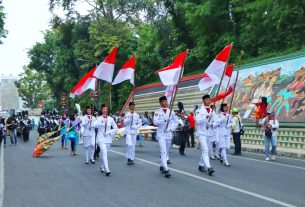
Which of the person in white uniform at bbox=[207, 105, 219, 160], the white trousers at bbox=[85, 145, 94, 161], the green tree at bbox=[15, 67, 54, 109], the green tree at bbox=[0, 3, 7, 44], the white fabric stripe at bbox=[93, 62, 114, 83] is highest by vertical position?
the green tree at bbox=[15, 67, 54, 109]

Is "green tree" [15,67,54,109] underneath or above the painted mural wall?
above

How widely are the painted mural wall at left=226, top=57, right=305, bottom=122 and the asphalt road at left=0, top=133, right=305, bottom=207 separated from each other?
19.4 ft

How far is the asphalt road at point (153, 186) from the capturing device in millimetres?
8178

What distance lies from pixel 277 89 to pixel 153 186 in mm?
13217

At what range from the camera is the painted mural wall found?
64.8ft

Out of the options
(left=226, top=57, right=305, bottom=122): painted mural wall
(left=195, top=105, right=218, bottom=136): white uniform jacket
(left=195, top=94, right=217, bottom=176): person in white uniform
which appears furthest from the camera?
(left=226, top=57, right=305, bottom=122): painted mural wall

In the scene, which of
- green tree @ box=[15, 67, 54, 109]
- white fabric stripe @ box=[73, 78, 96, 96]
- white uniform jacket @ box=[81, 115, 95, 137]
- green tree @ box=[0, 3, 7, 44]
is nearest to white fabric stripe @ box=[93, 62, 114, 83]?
white fabric stripe @ box=[73, 78, 96, 96]

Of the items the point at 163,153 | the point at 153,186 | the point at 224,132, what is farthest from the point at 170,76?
the point at 153,186

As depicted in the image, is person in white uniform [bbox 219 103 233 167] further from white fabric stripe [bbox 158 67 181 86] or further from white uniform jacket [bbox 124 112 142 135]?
white uniform jacket [bbox 124 112 142 135]

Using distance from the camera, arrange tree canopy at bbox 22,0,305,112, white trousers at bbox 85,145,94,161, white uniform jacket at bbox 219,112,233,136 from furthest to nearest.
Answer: tree canopy at bbox 22,0,305,112
white trousers at bbox 85,145,94,161
white uniform jacket at bbox 219,112,233,136

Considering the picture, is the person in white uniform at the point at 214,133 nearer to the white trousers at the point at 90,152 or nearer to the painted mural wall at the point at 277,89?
the white trousers at the point at 90,152

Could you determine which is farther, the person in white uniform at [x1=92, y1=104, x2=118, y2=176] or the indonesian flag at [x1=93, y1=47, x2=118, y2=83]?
the indonesian flag at [x1=93, y1=47, x2=118, y2=83]

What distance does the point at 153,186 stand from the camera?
388 inches

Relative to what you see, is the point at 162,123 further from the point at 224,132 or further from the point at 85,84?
the point at 85,84
